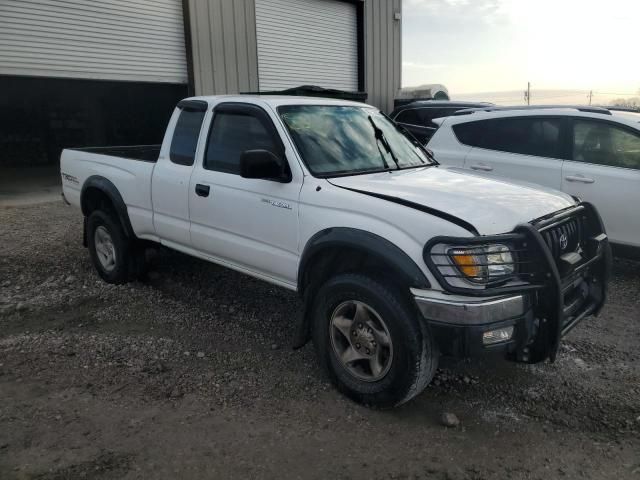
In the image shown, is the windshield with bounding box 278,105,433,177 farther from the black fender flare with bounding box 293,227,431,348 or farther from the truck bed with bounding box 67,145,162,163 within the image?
the truck bed with bounding box 67,145,162,163

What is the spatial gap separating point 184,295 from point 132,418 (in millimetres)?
2241

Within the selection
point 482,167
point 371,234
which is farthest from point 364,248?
point 482,167

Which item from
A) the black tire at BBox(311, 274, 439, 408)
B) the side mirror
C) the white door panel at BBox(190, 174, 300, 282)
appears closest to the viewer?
the black tire at BBox(311, 274, 439, 408)

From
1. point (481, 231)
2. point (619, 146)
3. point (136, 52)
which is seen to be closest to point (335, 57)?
point (136, 52)

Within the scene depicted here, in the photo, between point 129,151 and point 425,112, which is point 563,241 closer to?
point 129,151

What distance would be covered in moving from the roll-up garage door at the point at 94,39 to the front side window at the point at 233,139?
7.23m

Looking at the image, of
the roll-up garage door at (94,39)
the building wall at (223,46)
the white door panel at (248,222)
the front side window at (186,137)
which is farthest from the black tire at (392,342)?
the building wall at (223,46)

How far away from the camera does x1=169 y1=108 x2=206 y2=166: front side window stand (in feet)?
15.3

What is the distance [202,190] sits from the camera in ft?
14.4

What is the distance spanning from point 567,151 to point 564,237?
276cm

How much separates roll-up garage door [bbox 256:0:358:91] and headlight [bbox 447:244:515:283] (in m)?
11.3

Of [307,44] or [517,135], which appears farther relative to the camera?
[307,44]

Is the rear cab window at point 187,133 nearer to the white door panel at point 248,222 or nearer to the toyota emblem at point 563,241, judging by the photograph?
the white door panel at point 248,222

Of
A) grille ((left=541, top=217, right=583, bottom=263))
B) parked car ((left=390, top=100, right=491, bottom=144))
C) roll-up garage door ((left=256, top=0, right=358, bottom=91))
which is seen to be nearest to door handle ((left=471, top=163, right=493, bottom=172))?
grille ((left=541, top=217, right=583, bottom=263))
